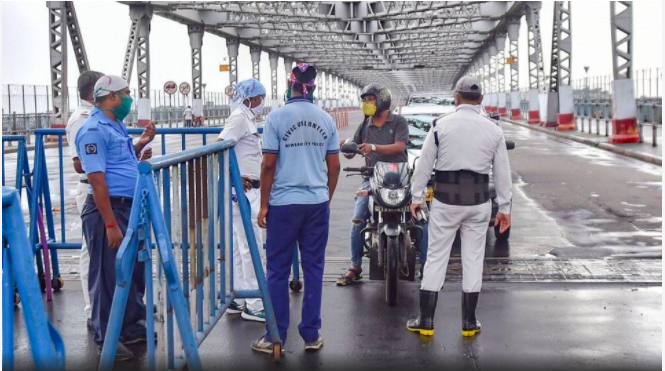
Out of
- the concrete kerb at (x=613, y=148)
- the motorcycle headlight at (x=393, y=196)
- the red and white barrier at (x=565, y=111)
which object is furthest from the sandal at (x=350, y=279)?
the red and white barrier at (x=565, y=111)

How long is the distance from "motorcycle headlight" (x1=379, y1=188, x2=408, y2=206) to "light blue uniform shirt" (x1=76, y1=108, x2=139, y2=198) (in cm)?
232

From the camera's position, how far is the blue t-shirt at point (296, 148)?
5.79m

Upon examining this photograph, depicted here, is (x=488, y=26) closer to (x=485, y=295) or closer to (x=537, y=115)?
(x=537, y=115)

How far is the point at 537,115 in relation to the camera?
49.6 meters

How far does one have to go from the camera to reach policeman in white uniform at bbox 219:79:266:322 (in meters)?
6.87

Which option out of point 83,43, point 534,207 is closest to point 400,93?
point 83,43

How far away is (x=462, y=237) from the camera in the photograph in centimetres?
643

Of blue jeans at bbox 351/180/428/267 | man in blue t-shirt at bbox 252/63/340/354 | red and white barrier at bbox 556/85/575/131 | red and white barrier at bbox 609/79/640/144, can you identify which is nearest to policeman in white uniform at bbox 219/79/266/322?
man in blue t-shirt at bbox 252/63/340/354

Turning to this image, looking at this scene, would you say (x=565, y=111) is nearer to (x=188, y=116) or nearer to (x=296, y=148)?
(x=188, y=116)

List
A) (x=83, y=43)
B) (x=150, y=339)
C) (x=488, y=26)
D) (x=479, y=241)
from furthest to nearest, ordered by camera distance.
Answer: (x=488, y=26)
(x=83, y=43)
(x=479, y=241)
(x=150, y=339)

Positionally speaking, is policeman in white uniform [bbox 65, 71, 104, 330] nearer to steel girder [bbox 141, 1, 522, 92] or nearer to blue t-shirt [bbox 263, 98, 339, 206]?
blue t-shirt [bbox 263, 98, 339, 206]

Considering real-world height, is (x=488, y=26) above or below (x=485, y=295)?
above

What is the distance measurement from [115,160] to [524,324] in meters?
3.18

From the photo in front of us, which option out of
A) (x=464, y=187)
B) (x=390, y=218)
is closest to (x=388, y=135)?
(x=390, y=218)
